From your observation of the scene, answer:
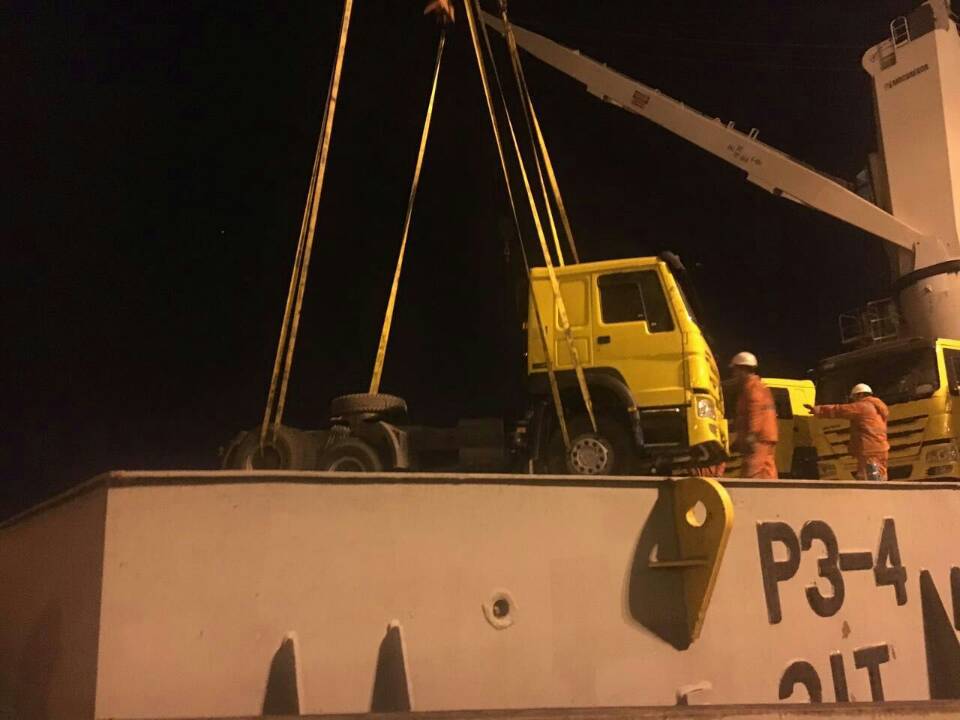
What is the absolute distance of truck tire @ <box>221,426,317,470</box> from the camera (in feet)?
21.5

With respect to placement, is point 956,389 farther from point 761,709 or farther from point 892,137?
point 761,709

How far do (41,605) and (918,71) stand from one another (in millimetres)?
17131

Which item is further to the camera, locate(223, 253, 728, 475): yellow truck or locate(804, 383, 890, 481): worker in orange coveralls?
locate(804, 383, 890, 481): worker in orange coveralls

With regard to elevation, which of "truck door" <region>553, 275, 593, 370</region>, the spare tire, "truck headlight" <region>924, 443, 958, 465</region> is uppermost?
"truck door" <region>553, 275, 593, 370</region>

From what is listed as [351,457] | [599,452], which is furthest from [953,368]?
[351,457]

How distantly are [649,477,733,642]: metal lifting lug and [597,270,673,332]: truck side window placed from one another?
3737 millimetres

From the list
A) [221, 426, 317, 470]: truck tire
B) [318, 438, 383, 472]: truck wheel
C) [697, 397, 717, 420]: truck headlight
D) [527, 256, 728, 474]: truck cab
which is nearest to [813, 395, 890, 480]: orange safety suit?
[527, 256, 728, 474]: truck cab

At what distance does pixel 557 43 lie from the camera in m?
16.5

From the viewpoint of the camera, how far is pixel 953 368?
10195 millimetres

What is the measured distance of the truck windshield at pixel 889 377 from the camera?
1018cm

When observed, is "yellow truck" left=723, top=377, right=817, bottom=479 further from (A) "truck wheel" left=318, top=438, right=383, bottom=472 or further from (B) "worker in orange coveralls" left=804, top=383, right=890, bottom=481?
(A) "truck wheel" left=318, top=438, right=383, bottom=472

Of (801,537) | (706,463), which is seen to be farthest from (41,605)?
(706,463)

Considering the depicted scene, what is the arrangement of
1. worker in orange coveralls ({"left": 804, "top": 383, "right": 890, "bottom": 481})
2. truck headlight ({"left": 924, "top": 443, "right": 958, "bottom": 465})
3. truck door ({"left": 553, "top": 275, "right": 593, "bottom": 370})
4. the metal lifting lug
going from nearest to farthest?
the metal lifting lug < truck door ({"left": 553, "top": 275, "right": 593, "bottom": 370}) < worker in orange coveralls ({"left": 804, "top": 383, "right": 890, "bottom": 481}) < truck headlight ({"left": 924, "top": 443, "right": 958, "bottom": 465})

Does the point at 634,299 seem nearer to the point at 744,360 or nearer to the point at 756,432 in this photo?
the point at 744,360
